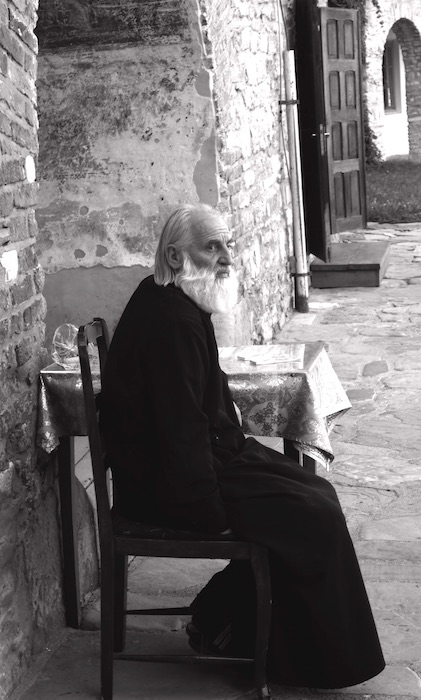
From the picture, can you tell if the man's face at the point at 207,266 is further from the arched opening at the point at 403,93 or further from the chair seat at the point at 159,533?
the arched opening at the point at 403,93

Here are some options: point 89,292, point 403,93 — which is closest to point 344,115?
point 89,292

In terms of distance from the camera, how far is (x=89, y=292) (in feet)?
20.5

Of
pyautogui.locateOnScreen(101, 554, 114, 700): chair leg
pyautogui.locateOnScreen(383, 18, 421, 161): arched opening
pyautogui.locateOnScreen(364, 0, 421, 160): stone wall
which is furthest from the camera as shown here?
pyautogui.locateOnScreen(383, 18, 421, 161): arched opening

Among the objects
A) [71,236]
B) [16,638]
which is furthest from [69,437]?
[71,236]

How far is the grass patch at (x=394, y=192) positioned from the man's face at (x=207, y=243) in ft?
35.7

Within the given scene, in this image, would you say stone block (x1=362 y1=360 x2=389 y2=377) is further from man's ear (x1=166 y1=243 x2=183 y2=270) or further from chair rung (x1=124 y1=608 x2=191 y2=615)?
man's ear (x1=166 y1=243 x2=183 y2=270)

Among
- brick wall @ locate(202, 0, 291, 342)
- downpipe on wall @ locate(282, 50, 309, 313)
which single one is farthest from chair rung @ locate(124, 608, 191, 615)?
downpipe on wall @ locate(282, 50, 309, 313)

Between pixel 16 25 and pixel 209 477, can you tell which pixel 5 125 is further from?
pixel 209 477

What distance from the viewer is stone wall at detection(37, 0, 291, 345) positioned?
577cm

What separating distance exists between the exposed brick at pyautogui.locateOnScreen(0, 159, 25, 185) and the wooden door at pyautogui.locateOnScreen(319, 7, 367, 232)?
23.8ft

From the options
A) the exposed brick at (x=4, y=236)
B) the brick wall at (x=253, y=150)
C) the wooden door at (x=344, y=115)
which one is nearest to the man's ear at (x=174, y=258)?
the exposed brick at (x=4, y=236)

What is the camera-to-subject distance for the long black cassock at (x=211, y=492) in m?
2.74

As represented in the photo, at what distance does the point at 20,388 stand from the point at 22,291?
0.97 ft

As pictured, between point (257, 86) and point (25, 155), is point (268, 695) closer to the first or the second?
point (25, 155)
